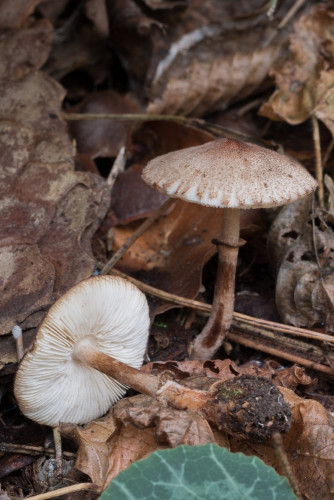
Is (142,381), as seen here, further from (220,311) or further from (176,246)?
(176,246)

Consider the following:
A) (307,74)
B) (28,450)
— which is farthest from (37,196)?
(307,74)

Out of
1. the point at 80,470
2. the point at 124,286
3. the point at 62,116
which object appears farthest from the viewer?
the point at 62,116

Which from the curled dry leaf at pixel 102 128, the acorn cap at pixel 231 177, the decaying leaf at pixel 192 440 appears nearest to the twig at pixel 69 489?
the decaying leaf at pixel 192 440

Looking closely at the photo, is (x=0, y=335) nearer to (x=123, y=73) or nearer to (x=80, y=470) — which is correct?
(x=80, y=470)

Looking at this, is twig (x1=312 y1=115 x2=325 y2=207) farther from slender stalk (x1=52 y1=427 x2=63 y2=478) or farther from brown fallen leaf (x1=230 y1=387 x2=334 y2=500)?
slender stalk (x1=52 y1=427 x2=63 y2=478)

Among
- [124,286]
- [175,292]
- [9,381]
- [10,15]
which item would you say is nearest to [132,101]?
[10,15]

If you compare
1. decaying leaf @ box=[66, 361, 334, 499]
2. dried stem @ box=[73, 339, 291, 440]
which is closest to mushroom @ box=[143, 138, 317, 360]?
dried stem @ box=[73, 339, 291, 440]

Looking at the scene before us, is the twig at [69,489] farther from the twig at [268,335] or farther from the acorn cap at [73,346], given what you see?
the twig at [268,335]
